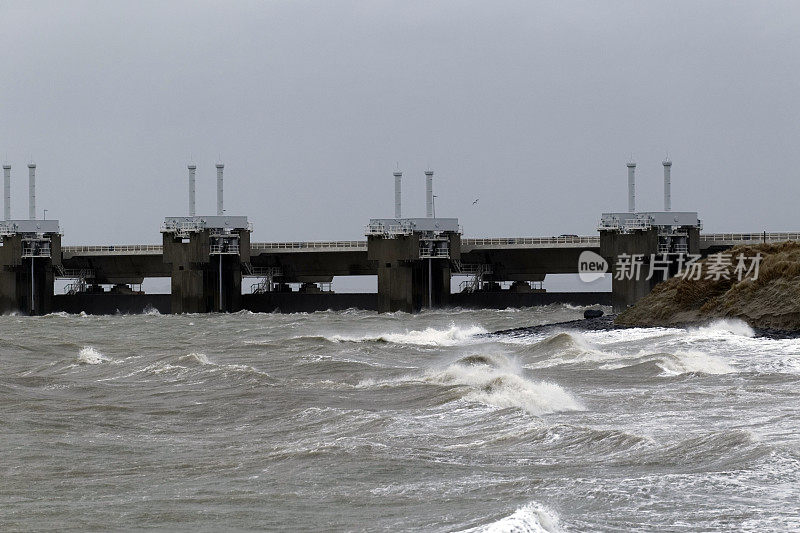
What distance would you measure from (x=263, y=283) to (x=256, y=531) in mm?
83747

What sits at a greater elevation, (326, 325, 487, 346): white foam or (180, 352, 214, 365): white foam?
(180, 352, 214, 365): white foam

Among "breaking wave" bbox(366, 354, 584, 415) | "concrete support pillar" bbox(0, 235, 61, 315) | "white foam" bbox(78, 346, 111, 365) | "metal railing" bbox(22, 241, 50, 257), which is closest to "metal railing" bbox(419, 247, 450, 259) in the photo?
"concrete support pillar" bbox(0, 235, 61, 315)

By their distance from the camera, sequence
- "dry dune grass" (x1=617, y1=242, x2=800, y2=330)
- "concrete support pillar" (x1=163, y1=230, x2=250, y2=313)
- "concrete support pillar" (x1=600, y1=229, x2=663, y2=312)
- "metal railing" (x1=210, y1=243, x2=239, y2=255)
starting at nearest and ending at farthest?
"dry dune grass" (x1=617, y1=242, x2=800, y2=330)
"concrete support pillar" (x1=600, y1=229, x2=663, y2=312)
"concrete support pillar" (x1=163, y1=230, x2=250, y2=313)
"metal railing" (x1=210, y1=243, x2=239, y2=255)

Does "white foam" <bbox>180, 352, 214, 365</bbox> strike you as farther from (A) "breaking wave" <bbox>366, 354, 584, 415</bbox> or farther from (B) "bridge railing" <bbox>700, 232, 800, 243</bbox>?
(B) "bridge railing" <bbox>700, 232, 800, 243</bbox>

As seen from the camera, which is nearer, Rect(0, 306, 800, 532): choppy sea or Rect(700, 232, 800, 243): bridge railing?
Rect(0, 306, 800, 532): choppy sea

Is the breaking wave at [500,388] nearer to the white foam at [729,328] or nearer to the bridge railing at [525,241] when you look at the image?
the white foam at [729,328]

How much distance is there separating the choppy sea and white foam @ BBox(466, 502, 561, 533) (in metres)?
0.03

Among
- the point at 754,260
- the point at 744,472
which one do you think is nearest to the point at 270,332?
the point at 754,260

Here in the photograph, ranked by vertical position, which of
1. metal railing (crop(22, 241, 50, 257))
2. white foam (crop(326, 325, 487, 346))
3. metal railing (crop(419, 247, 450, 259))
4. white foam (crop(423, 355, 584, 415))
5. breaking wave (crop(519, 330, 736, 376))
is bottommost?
white foam (crop(326, 325, 487, 346))

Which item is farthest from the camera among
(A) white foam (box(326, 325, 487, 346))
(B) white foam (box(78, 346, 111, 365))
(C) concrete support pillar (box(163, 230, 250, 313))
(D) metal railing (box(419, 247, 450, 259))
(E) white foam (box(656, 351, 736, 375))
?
(C) concrete support pillar (box(163, 230, 250, 313))

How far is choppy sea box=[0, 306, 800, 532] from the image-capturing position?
1341 centimetres

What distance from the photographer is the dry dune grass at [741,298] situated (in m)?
42.9

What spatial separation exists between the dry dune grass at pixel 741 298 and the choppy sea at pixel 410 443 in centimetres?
694

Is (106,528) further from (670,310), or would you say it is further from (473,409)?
(670,310)
